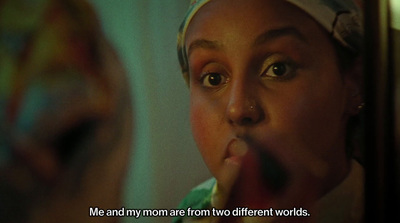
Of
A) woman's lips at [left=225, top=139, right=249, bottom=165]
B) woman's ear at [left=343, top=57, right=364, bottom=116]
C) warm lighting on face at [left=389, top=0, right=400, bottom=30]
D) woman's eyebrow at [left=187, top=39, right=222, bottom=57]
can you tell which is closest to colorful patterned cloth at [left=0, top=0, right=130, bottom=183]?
woman's eyebrow at [left=187, top=39, right=222, bottom=57]

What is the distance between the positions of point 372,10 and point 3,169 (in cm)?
236

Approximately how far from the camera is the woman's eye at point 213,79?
2529 mm

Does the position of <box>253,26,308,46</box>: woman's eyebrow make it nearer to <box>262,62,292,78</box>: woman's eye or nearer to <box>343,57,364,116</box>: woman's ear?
<box>262,62,292,78</box>: woman's eye

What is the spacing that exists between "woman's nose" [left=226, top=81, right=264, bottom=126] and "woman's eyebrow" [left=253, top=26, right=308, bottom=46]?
0.86ft

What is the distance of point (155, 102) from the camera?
8.48 ft

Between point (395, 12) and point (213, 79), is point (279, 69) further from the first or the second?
point (395, 12)

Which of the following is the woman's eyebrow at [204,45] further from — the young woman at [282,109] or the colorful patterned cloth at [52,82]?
the colorful patterned cloth at [52,82]

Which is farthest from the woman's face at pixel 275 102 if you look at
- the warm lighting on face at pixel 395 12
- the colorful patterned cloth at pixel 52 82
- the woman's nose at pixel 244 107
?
the colorful patterned cloth at pixel 52 82

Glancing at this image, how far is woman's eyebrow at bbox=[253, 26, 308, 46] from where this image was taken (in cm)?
249

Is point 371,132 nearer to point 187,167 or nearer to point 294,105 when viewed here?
point 294,105

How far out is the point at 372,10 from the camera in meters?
2.55

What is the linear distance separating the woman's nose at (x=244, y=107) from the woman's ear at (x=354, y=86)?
522 millimetres

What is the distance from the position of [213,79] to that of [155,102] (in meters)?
0.37

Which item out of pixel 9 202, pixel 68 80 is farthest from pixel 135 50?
pixel 9 202
